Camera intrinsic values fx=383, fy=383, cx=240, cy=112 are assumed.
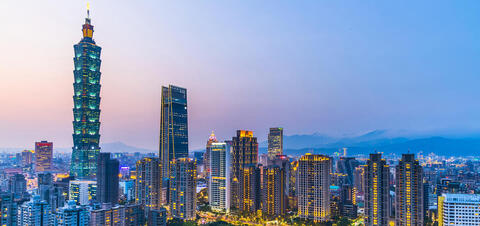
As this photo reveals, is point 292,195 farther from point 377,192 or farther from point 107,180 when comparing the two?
point 107,180

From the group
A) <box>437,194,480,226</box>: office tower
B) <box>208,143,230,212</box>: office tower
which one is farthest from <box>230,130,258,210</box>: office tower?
<box>437,194,480,226</box>: office tower

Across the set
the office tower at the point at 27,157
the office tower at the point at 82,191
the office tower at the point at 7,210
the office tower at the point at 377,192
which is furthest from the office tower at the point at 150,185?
the office tower at the point at 27,157

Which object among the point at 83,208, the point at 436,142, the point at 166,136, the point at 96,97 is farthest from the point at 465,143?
the point at 83,208

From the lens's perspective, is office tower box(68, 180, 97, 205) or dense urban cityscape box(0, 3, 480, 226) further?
office tower box(68, 180, 97, 205)

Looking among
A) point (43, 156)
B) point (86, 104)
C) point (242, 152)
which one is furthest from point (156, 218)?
point (43, 156)

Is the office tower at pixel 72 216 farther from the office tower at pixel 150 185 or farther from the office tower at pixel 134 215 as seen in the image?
the office tower at pixel 150 185

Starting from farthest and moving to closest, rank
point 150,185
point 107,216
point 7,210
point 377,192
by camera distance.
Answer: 1. point 150,185
2. point 377,192
3. point 7,210
4. point 107,216

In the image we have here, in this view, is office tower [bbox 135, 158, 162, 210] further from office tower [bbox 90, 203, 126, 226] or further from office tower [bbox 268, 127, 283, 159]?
office tower [bbox 268, 127, 283, 159]
